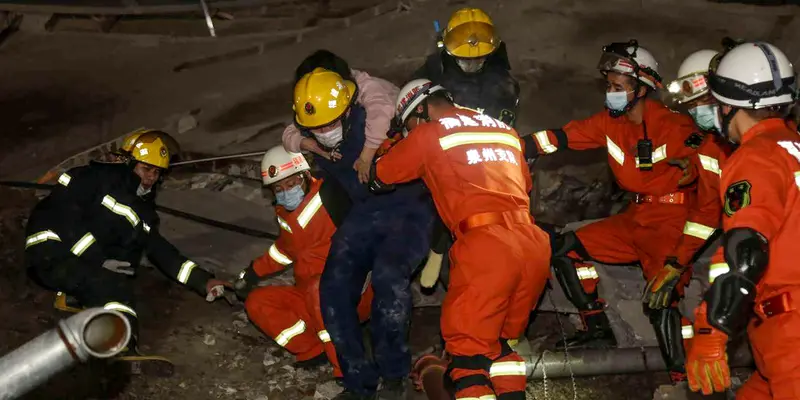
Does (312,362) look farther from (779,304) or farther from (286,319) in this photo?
(779,304)

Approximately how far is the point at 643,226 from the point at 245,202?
3.22 meters

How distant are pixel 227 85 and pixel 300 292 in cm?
317

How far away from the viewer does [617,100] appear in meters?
5.03

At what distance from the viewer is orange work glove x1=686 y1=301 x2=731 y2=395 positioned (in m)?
3.54

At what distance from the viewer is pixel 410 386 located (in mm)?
4734

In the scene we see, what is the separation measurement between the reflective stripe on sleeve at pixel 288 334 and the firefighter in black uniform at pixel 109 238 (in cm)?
60

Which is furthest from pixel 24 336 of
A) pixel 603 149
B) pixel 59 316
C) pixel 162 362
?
pixel 603 149

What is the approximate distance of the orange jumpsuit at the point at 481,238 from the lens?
157 inches

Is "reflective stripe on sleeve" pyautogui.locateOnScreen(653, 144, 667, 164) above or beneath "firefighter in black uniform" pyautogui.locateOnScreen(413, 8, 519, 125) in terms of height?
beneath

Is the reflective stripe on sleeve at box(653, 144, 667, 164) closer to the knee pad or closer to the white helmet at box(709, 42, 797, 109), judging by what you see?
the knee pad

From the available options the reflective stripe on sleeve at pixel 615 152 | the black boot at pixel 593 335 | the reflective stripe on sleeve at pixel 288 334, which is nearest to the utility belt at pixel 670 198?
the reflective stripe on sleeve at pixel 615 152

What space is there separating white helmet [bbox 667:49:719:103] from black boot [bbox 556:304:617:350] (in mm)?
1477

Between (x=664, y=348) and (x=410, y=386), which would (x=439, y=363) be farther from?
(x=664, y=348)

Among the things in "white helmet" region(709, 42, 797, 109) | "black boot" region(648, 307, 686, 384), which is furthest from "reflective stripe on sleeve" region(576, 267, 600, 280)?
"white helmet" region(709, 42, 797, 109)
